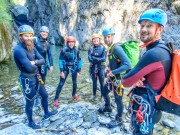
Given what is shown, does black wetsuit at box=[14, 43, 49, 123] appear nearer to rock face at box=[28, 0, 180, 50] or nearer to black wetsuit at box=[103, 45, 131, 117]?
black wetsuit at box=[103, 45, 131, 117]

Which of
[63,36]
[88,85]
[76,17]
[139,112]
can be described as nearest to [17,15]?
[63,36]

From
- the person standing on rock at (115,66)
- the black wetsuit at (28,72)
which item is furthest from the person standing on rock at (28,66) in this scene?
the person standing on rock at (115,66)

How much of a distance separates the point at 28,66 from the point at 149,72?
9.85 ft

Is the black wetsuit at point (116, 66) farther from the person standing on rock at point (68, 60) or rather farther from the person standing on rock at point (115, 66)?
the person standing on rock at point (68, 60)

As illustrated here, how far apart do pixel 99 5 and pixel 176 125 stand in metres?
17.7

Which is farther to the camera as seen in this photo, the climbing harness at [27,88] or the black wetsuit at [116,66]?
the climbing harness at [27,88]

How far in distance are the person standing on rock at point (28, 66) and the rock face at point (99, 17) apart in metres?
11.6

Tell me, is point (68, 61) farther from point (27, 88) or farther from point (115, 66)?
point (115, 66)

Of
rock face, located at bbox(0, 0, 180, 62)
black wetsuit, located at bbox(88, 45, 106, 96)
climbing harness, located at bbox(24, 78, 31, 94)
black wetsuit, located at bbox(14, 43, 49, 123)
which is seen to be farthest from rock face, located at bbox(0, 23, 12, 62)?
climbing harness, located at bbox(24, 78, 31, 94)

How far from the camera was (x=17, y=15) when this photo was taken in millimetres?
38688

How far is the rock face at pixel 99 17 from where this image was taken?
14379mm

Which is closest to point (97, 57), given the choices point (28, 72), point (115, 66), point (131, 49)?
point (115, 66)

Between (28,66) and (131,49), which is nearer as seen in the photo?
(131,49)

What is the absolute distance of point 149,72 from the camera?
2.60 m
